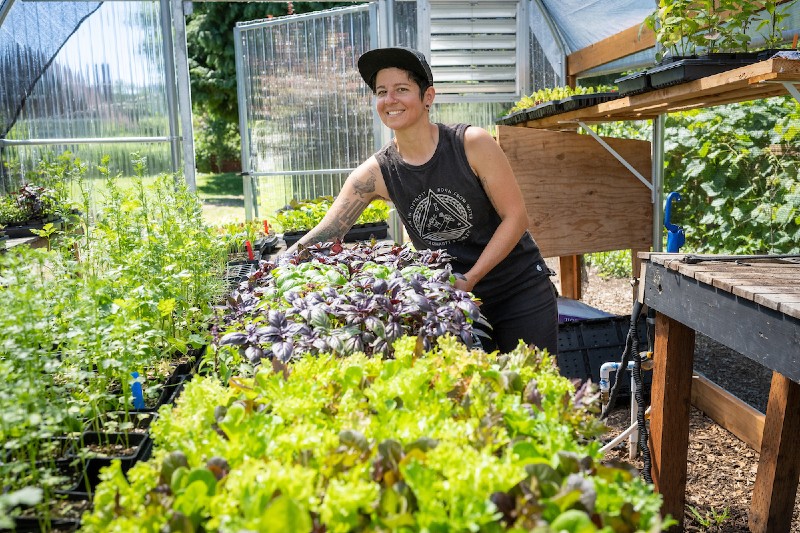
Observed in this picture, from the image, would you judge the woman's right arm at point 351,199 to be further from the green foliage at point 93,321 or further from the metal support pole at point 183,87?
the metal support pole at point 183,87

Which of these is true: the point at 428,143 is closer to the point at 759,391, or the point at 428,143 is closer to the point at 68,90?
the point at 759,391

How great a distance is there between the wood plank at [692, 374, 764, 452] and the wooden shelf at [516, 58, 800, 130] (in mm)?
1437

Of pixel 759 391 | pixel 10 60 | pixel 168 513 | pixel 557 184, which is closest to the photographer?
pixel 168 513

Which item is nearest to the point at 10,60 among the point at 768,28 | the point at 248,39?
the point at 248,39

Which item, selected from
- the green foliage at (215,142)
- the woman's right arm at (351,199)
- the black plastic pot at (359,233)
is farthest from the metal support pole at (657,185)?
Result: the green foliage at (215,142)

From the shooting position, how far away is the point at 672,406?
2572 millimetres

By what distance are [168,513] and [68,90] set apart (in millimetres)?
6019

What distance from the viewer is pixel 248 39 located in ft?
21.4

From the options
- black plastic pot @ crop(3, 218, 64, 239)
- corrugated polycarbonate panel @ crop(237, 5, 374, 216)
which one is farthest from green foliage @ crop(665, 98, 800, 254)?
black plastic pot @ crop(3, 218, 64, 239)

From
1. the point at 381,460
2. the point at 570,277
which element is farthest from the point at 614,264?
the point at 381,460

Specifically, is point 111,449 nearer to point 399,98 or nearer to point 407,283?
point 407,283

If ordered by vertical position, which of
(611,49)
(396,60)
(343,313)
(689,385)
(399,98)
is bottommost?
(689,385)

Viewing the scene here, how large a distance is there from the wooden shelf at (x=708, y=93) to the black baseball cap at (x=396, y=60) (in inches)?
42.0

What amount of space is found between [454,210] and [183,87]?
438 cm
